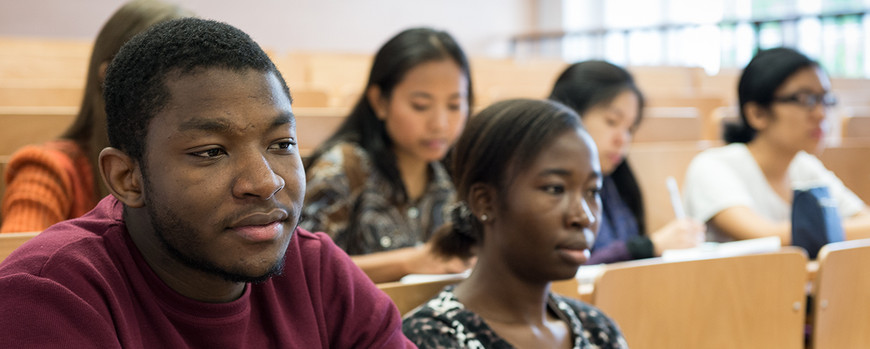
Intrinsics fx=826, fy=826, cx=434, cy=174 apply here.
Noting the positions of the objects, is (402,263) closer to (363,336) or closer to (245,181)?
(363,336)

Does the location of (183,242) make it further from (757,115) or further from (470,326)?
(757,115)

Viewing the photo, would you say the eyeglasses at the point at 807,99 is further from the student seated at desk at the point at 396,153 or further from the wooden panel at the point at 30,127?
the wooden panel at the point at 30,127

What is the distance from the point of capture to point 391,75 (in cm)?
199

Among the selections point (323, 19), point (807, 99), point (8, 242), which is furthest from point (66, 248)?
point (323, 19)

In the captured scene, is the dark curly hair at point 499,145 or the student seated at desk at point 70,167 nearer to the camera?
the dark curly hair at point 499,145

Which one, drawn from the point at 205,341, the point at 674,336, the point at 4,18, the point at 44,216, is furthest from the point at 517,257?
the point at 4,18

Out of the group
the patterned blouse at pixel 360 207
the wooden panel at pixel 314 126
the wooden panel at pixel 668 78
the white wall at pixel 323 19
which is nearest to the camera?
the patterned blouse at pixel 360 207

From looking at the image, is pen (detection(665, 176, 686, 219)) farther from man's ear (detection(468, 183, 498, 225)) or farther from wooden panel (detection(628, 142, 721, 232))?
man's ear (detection(468, 183, 498, 225))

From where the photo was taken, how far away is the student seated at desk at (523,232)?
1222 millimetres

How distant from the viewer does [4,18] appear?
6.48 metres

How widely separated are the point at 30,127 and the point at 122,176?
1469 mm

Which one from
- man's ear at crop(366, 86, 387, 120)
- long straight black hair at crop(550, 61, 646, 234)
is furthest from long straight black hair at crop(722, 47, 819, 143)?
man's ear at crop(366, 86, 387, 120)

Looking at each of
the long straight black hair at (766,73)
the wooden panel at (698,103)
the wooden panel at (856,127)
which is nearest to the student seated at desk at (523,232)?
the long straight black hair at (766,73)

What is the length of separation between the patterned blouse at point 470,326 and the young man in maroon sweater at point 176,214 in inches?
15.4
